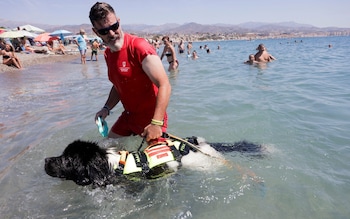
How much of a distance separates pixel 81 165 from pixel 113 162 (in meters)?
0.32

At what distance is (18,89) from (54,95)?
1768 millimetres

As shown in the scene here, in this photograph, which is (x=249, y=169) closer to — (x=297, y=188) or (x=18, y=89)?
(x=297, y=188)

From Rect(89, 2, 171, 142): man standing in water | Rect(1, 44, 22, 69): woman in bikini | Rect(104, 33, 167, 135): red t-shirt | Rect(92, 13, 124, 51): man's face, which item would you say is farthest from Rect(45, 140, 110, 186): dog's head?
Rect(1, 44, 22, 69): woman in bikini

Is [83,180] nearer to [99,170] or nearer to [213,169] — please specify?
[99,170]

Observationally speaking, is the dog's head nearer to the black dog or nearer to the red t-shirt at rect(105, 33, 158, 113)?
the black dog

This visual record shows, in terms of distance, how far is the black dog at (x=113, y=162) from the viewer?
9.11ft

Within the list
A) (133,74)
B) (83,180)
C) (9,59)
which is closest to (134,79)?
(133,74)

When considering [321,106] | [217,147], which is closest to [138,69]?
[217,147]

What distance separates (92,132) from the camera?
5.39m

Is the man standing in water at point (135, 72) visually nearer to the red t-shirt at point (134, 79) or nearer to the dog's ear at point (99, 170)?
the red t-shirt at point (134, 79)

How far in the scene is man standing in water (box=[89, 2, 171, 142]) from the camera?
2.78m

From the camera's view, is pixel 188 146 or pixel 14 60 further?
pixel 14 60

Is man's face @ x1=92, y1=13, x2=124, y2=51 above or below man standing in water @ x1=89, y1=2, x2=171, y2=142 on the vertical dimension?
above

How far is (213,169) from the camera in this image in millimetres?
3369
